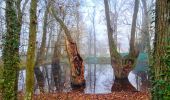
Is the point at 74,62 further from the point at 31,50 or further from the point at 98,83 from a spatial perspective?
the point at 31,50

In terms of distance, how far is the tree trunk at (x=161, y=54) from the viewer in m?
5.91

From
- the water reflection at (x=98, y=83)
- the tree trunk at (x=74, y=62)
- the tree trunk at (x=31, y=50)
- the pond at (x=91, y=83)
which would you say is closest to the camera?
the tree trunk at (x=31, y=50)

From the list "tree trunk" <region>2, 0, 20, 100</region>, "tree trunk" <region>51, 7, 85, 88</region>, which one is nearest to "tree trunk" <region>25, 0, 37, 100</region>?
"tree trunk" <region>2, 0, 20, 100</region>

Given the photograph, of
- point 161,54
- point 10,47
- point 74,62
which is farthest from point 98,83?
point 161,54

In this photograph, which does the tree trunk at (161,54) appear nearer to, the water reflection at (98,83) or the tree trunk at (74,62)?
the water reflection at (98,83)

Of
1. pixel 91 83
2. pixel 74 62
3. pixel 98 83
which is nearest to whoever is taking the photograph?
pixel 74 62

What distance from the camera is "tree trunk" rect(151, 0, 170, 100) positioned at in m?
5.91

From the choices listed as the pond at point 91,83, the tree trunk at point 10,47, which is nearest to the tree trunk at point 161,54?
the tree trunk at point 10,47

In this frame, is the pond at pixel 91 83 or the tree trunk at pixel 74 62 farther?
the tree trunk at pixel 74 62

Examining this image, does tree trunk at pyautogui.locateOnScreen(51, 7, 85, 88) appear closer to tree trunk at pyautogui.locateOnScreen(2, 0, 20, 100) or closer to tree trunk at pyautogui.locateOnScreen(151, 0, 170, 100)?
tree trunk at pyautogui.locateOnScreen(2, 0, 20, 100)

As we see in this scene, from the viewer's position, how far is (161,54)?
619 centimetres

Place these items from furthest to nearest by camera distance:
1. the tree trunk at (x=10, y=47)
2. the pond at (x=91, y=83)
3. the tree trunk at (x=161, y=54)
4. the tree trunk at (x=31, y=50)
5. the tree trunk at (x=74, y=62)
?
1. the tree trunk at (x=74, y=62)
2. the pond at (x=91, y=83)
3. the tree trunk at (x=10, y=47)
4. the tree trunk at (x=31, y=50)
5. the tree trunk at (x=161, y=54)

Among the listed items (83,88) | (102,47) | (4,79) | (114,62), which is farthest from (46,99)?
(102,47)

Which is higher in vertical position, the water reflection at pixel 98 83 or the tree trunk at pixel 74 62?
the tree trunk at pixel 74 62
